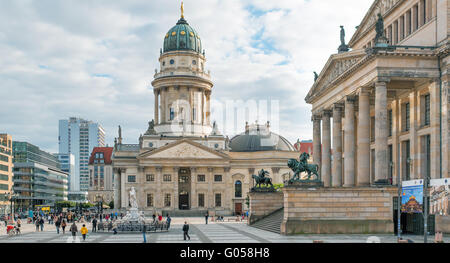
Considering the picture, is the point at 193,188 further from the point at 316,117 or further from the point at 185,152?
the point at 316,117

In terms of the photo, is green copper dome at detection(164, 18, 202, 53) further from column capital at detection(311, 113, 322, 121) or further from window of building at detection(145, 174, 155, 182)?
column capital at detection(311, 113, 322, 121)

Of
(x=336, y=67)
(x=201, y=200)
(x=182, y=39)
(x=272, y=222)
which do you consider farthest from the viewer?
(x=182, y=39)

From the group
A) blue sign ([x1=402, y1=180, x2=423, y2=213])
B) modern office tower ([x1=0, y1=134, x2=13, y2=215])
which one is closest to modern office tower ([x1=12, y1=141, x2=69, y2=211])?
modern office tower ([x1=0, y1=134, x2=13, y2=215])

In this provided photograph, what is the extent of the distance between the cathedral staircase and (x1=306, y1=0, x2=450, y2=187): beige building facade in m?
7.05

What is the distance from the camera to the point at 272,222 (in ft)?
169

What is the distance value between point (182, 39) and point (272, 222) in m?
82.5

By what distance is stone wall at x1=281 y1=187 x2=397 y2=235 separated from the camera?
40.7 metres

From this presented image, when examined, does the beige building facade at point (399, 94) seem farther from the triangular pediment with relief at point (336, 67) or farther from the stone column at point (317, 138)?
the stone column at point (317, 138)

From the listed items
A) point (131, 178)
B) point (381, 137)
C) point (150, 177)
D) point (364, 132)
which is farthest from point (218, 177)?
point (381, 137)

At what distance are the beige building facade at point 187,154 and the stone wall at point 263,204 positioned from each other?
4893 centimetres

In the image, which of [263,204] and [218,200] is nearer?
[263,204]

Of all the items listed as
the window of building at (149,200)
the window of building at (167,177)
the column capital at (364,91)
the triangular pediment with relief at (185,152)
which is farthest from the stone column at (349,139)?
the window of building at (149,200)

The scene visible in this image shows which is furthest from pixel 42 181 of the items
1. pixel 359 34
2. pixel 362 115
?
pixel 362 115
